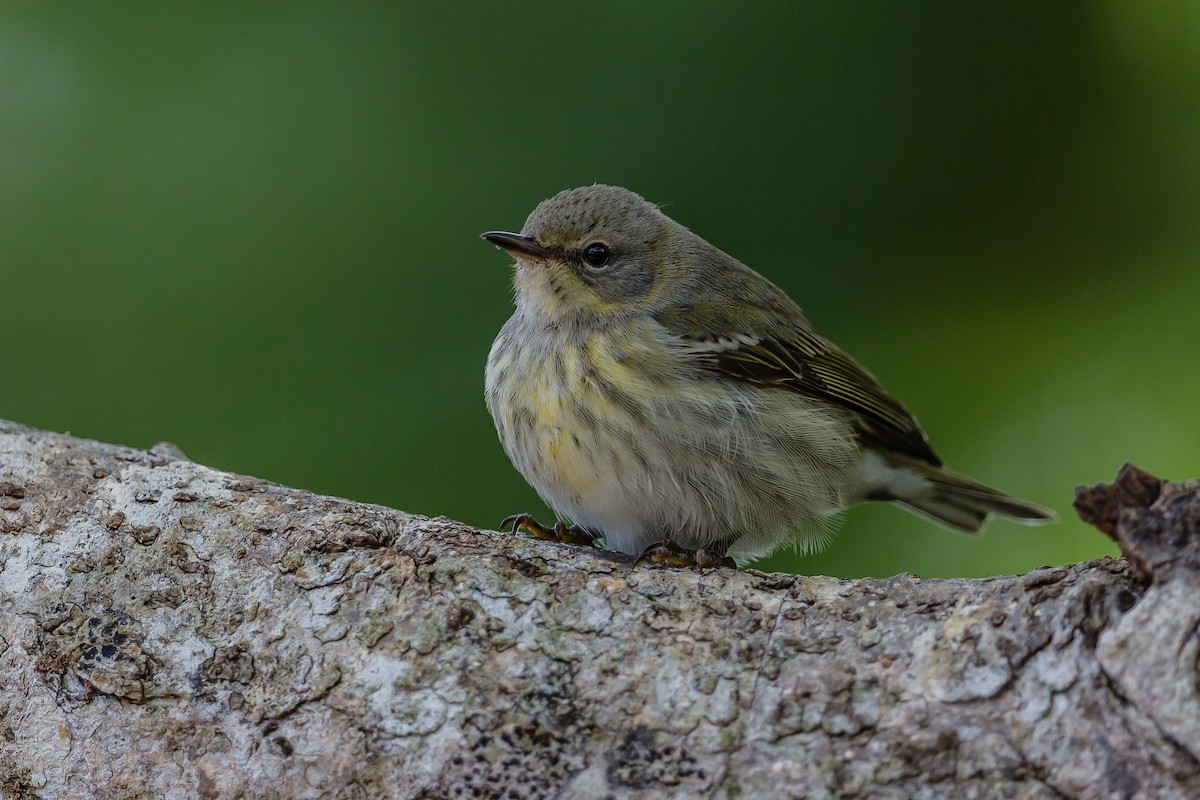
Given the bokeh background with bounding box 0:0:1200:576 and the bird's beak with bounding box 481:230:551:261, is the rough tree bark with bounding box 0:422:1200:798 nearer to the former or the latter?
the bokeh background with bounding box 0:0:1200:576

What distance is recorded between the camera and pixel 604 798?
78.7 inches

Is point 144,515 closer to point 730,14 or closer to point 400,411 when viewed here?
point 400,411

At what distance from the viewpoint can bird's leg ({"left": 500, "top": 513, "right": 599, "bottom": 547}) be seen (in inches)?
137

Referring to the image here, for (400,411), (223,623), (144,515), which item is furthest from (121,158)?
(223,623)

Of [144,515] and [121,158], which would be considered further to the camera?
[121,158]

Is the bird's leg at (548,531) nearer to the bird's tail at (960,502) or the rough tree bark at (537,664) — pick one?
the rough tree bark at (537,664)

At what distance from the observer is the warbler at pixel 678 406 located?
3.41 m

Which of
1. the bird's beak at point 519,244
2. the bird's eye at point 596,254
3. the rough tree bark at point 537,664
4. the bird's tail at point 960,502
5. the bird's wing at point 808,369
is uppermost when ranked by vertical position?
the bird's eye at point 596,254

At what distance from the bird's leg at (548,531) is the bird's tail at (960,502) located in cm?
135

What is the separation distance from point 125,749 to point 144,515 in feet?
2.21

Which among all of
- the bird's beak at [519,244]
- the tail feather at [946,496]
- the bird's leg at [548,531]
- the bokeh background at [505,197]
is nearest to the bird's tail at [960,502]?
the tail feather at [946,496]

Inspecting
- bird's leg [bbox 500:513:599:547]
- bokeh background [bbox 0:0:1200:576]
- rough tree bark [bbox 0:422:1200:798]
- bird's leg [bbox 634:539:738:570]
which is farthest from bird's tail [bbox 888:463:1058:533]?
rough tree bark [bbox 0:422:1200:798]

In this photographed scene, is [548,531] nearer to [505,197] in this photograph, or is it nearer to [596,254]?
[596,254]

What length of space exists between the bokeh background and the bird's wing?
4.6 inches
